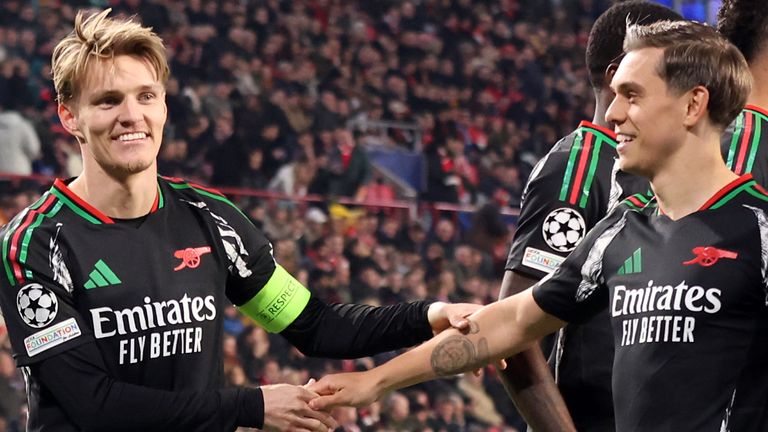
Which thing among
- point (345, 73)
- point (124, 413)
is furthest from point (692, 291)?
point (345, 73)

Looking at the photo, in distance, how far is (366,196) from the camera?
1335 centimetres

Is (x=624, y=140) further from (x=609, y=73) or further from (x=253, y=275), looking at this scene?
(x=253, y=275)

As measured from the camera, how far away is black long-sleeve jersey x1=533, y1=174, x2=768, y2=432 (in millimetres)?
3113

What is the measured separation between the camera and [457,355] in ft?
13.2

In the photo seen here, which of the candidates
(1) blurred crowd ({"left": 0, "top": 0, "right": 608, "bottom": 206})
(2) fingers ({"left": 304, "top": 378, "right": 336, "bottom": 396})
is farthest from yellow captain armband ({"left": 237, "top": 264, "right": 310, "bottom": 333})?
(1) blurred crowd ({"left": 0, "top": 0, "right": 608, "bottom": 206})

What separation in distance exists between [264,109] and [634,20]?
9.64m

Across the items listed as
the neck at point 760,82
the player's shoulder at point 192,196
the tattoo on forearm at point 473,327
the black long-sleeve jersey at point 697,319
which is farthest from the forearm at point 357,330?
the neck at point 760,82

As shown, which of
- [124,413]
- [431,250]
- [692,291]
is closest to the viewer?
[692,291]

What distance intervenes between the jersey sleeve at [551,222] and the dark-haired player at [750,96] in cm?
46

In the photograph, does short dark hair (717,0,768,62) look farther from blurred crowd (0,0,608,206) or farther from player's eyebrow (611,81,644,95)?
blurred crowd (0,0,608,206)

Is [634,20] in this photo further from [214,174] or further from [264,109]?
[264,109]

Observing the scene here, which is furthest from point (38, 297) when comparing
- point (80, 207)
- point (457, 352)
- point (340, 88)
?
point (340, 88)

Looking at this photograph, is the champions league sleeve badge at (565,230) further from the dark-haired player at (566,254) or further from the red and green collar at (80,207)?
the red and green collar at (80,207)

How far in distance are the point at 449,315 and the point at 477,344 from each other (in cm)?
19
